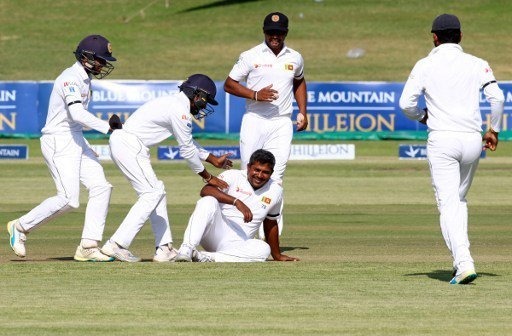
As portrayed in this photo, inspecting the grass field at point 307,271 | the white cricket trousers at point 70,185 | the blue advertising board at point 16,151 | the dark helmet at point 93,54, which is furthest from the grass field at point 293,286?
the blue advertising board at point 16,151

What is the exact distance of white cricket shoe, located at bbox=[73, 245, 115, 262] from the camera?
11.2m

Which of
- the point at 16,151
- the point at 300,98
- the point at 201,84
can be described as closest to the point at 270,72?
the point at 300,98

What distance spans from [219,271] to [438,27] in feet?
8.02

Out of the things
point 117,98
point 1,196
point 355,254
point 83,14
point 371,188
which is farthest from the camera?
point 83,14

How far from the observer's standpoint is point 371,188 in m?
21.4

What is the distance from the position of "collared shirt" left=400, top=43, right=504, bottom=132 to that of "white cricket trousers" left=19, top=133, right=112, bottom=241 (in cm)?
286

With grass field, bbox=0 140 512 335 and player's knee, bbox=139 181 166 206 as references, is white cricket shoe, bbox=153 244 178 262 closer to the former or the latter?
grass field, bbox=0 140 512 335

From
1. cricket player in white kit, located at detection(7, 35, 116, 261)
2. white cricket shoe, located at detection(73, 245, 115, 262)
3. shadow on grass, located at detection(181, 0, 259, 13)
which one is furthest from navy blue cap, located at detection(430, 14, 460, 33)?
shadow on grass, located at detection(181, 0, 259, 13)

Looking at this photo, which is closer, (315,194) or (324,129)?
(315,194)

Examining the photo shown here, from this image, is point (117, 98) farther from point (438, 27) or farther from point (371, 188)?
point (438, 27)

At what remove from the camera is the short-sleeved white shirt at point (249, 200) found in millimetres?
11398

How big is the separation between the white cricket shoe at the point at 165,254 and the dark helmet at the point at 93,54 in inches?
60.3

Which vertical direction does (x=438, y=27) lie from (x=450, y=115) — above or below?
above

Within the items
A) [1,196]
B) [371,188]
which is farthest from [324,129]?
[1,196]
